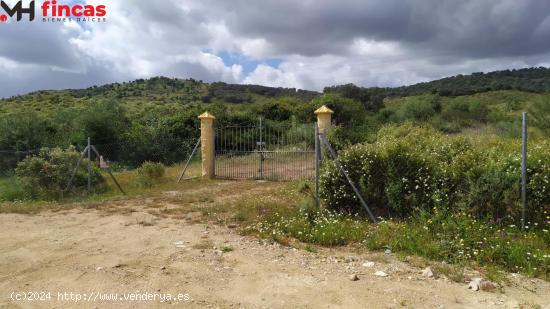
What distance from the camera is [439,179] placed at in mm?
6570

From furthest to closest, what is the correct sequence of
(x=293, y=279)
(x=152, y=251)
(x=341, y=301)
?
1. (x=152, y=251)
2. (x=293, y=279)
3. (x=341, y=301)

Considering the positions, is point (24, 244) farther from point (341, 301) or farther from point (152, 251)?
point (341, 301)

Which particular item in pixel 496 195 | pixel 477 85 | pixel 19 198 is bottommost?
pixel 19 198

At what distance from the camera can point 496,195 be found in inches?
235

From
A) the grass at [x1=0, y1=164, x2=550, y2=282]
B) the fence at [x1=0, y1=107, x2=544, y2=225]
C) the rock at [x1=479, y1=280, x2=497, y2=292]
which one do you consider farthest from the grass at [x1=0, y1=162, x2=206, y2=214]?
the rock at [x1=479, y1=280, x2=497, y2=292]

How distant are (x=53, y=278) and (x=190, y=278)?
5.24 ft

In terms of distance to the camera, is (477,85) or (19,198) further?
(477,85)

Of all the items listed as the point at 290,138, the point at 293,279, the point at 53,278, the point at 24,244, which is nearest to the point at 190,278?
the point at 293,279

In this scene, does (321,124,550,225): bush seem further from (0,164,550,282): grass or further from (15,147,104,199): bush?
(15,147,104,199): bush

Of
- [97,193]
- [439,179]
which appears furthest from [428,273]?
[97,193]

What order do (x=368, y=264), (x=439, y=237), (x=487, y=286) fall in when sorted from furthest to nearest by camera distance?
(x=439, y=237)
(x=368, y=264)
(x=487, y=286)

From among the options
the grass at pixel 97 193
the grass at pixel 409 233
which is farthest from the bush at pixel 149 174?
the grass at pixel 409 233

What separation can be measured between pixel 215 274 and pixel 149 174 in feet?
29.4

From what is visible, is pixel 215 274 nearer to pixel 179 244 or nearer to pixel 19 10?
pixel 179 244
